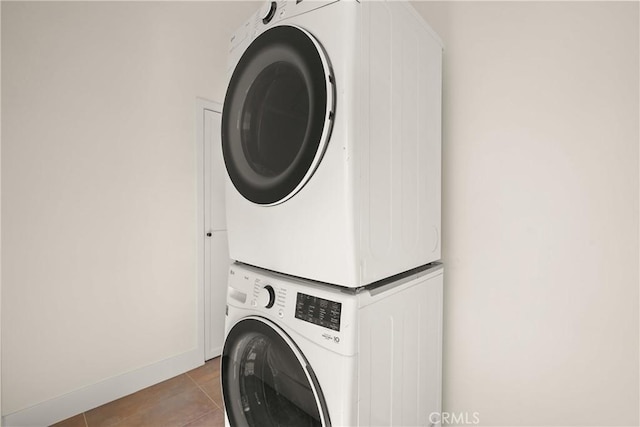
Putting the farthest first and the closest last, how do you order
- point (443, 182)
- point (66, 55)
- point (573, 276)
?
point (66, 55) < point (443, 182) < point (573, 276)

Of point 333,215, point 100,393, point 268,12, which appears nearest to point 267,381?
point 333,215

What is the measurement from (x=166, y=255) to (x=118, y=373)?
2.60ft

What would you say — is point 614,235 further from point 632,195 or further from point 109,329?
point 109,329

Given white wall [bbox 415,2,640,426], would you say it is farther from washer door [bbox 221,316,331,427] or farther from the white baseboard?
the white baseboard

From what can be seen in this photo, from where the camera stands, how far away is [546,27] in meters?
1.10

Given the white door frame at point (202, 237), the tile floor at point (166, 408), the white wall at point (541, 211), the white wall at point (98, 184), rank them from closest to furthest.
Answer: the white wall at point (541, 211) < the white wall at point (98, 184) < the tile floor at point (166, 408) < the white door frame at point (202, 237)

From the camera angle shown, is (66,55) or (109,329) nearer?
(66,55)

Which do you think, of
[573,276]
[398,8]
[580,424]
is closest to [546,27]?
[398,8]

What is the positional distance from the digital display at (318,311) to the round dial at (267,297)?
110mm

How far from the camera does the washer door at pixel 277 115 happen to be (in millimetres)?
861

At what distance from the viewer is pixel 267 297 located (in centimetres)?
104

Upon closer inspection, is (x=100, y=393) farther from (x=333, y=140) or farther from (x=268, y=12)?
(x=268, y=12)

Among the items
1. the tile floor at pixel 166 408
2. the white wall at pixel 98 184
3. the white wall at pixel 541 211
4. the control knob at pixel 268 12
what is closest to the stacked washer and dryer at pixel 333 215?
the control knob at pixel 268 12

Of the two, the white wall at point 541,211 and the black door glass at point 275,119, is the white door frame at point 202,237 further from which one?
the white wall at point 541,211
